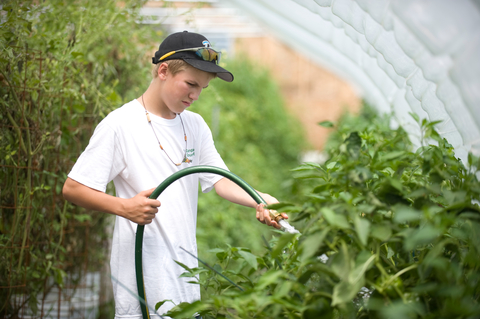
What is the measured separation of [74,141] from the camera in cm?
260

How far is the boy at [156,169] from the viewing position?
1.43m

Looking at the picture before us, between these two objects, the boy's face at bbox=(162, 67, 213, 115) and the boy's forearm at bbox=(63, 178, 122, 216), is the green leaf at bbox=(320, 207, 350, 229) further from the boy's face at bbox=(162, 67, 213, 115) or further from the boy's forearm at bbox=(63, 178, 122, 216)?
the boy's face at bbox=(162, 67, 213, 115)

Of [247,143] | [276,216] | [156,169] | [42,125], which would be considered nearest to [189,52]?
[156,169]

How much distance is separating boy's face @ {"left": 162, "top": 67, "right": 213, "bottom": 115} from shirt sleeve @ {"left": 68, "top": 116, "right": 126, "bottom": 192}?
24 cm

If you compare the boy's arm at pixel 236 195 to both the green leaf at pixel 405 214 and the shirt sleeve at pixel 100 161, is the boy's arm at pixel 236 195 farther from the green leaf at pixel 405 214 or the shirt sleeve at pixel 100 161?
the green leaf at pixel 405 214

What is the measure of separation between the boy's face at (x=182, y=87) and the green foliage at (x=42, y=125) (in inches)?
25.8

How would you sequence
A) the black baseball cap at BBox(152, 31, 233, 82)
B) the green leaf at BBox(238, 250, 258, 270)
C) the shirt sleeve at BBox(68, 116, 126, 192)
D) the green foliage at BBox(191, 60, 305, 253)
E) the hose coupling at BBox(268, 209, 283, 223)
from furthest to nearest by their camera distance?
the green foliage at BBox(191, 60, 305, 253), the black baseball cap at BBox(152, 31, 233, 82), the shirt sleeve at BBox(68, 116, 126, 192), the hose coupling at BBox(268, 209, 283, 223), the green leaf at BBox(238, 250, 258, 270)

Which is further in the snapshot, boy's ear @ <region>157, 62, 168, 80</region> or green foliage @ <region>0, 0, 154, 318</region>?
green foliage @ <region>0, 0, 154, 318</region>

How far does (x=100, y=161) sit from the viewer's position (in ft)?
4.65

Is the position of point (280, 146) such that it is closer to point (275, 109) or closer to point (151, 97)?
point (275, 109)

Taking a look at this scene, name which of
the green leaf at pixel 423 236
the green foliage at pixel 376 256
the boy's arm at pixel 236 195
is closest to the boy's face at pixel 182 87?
the boy's arm at pixel 236 195

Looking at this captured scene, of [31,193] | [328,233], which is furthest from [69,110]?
[328,233]

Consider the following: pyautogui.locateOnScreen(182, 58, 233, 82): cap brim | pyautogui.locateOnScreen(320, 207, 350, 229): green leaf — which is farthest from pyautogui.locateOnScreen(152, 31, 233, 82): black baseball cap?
pyautogui.locateOnScreen(320, 207, 350, 229): green leaf

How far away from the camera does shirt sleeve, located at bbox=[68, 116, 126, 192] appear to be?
140 centimetres
